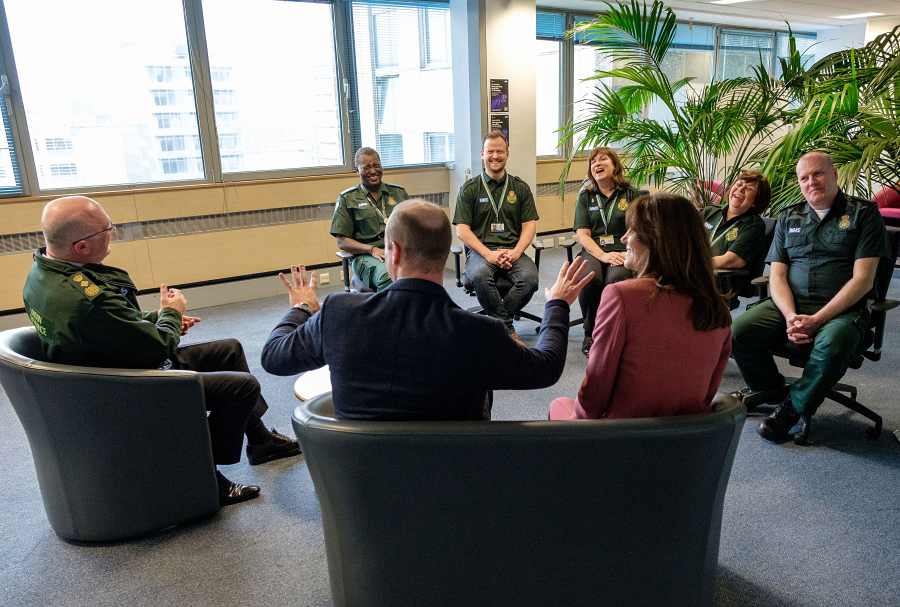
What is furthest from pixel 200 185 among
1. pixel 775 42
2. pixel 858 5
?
pixel 775 42

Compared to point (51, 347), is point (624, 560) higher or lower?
lower

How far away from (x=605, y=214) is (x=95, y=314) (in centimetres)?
298

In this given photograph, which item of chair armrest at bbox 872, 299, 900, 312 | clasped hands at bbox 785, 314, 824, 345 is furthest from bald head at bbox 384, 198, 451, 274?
chair armrest at bbox 872, 299, 900, 312

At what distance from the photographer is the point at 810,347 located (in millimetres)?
2803

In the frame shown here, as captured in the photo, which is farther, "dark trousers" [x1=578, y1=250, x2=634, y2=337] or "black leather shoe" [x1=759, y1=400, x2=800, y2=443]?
"dark trousers" [x1=578, y1=250, x2=634, y2=337]

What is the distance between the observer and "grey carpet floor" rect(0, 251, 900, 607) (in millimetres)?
1921

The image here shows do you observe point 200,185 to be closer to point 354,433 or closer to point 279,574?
point 279,574

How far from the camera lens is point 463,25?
18.4 feet

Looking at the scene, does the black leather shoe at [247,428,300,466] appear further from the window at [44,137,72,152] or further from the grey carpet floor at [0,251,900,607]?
the window at [44,137,72,152]

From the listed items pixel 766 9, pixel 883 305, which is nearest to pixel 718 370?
pixel 883 305

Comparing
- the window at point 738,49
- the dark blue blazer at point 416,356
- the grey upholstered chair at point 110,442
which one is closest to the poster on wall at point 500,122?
the grey upholstered chair at point 110,442

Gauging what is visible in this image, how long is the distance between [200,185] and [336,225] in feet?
5.32

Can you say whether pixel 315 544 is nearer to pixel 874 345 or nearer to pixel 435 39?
pixel 874 345

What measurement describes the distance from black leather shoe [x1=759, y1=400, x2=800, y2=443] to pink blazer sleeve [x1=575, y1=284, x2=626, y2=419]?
1.49 metres
